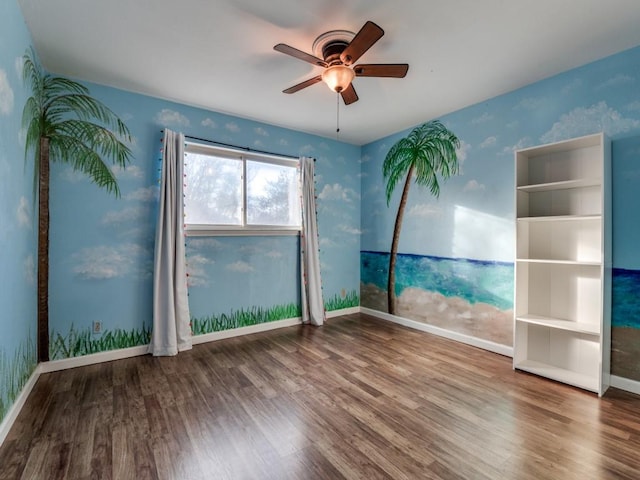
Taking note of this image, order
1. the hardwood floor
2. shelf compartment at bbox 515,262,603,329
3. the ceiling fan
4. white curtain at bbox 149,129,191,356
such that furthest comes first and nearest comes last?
white curtain at bbox 149,129,191,356 → shelf compartment at bbox 515,262,603,329 → the ceiling fan → the hardwood floor

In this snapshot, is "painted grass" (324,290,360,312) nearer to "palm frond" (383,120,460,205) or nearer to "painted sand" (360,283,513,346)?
"painted sand" (360,283,513,346)

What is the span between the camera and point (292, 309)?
13.4ft

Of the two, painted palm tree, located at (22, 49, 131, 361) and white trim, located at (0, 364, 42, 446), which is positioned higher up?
painted palm tree, located at (22, 49, 131, 361)

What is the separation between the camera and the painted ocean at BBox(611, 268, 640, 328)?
2312 mm

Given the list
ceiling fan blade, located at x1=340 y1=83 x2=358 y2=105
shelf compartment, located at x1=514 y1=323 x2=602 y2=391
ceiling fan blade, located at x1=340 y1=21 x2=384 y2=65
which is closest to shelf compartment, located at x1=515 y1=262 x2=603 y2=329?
shelf compartment, located at x1=514 y1=323 x2=602 y2=391

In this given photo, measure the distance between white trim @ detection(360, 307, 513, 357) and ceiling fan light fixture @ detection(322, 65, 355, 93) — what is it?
289 cm

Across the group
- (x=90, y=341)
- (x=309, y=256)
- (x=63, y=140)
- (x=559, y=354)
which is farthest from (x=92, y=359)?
(x=559, y=354)

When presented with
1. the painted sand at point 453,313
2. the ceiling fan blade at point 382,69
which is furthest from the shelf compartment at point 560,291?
the ceiling fan blade at point 382,69

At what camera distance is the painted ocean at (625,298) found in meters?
2.31

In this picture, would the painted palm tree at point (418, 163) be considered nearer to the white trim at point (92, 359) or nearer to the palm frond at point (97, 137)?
the white trim at point (92, 359)

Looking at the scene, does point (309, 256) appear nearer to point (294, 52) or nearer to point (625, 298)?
point (294, 52)

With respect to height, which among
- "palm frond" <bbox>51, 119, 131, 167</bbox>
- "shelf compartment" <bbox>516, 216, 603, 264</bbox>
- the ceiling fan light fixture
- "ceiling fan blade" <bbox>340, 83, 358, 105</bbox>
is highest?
"ceiling fan blade" <bbox>340, 83, 358, 105</bbox>

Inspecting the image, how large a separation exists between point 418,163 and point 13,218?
153 inches

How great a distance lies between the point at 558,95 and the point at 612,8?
872 millimetres
